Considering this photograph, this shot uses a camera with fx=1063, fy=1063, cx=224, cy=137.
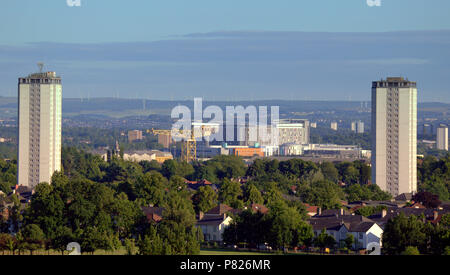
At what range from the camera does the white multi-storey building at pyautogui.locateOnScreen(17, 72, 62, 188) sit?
9694cm

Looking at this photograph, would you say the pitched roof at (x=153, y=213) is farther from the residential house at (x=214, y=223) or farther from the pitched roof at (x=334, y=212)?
the pitched roof at (x=334, y=212)

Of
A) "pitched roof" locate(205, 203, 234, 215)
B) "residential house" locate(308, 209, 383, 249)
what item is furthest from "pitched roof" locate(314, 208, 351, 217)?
"pitched roof" locate(205, 203, 234, 215)

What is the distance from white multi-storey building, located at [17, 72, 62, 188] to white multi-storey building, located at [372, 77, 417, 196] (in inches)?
1159

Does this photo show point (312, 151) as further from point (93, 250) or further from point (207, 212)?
point (93, 250)


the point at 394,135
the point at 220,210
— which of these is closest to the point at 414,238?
the point at 220,210

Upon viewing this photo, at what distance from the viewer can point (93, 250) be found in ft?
149

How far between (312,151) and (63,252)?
148 m

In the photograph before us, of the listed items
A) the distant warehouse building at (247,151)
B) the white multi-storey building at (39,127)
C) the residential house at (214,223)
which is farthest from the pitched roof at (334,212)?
the distant warehouse building at (247,151)

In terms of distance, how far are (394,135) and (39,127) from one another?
32.6 m

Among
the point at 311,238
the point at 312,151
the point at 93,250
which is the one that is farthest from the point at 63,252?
the point at 312,151

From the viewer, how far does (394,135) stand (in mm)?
96062

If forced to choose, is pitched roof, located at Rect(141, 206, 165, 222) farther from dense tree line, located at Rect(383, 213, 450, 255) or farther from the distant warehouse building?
the distant warehouse building

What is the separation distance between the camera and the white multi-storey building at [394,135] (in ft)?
309

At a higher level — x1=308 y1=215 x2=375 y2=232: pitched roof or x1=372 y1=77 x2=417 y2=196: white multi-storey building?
x1=372 y1=77 x2=417 y2=196: white multi-storey building
